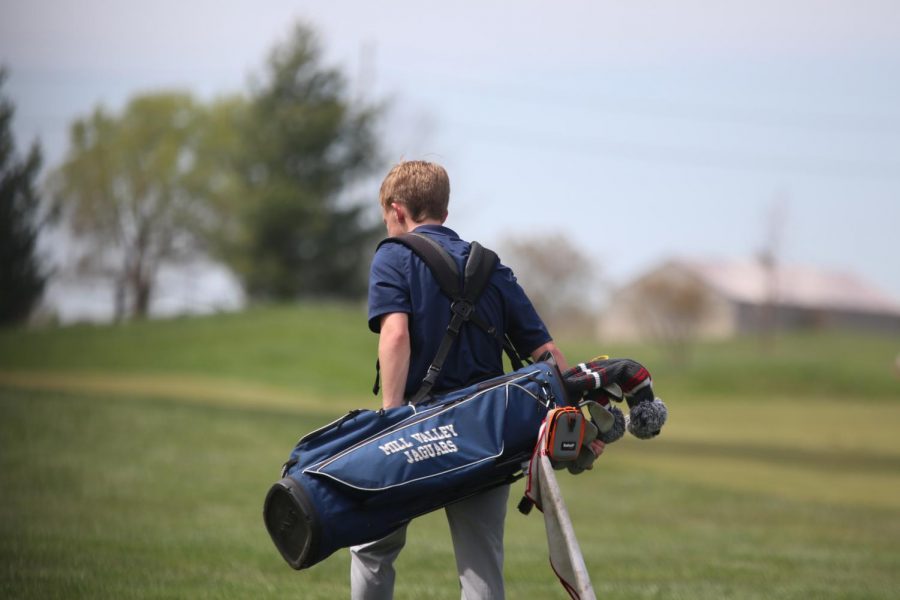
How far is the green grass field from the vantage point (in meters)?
8.13

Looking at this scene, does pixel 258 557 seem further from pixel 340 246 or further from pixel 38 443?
pixel 340 246

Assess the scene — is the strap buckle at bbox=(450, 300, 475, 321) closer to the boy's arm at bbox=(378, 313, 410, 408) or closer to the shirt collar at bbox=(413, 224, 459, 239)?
the boy's arm at bbox=(378, 313, 410, 408)

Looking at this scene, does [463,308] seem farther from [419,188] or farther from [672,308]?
[672,308]

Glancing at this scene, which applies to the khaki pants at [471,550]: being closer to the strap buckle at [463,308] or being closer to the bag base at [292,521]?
the bag base at [292,521]

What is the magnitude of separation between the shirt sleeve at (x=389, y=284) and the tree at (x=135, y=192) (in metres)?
63.8

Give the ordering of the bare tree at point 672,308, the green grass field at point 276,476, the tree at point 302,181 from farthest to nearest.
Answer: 1. the bare tree at point 672,308
2. the tree at point 302,181
3. the green grass field at point 276,476

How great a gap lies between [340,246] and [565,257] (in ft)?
108

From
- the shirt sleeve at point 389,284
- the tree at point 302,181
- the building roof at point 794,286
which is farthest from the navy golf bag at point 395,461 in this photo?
the building roof at point 794,286

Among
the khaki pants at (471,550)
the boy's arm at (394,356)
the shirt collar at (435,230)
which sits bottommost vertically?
the khaki pants at (471,550)

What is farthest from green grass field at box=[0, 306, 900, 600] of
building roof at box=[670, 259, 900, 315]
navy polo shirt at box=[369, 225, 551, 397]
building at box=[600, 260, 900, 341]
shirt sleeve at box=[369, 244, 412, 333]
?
building roof at box=[670, 259, 900, 315]

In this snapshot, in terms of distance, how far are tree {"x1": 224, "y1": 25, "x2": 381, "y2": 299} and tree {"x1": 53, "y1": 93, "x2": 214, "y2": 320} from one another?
44.2 feet

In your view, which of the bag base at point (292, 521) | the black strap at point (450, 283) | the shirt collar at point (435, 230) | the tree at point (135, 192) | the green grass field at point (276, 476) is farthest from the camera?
the tree at point (135, 192)

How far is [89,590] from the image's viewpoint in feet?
22.1

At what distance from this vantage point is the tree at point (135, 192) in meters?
68.8
